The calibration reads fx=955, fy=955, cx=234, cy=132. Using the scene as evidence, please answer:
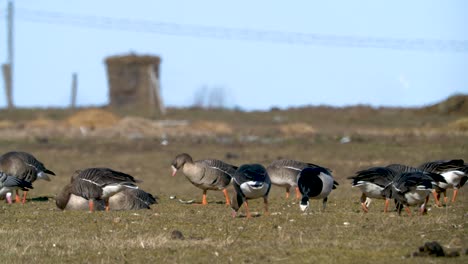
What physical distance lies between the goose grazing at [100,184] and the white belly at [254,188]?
2358 mm

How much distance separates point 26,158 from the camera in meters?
19.3

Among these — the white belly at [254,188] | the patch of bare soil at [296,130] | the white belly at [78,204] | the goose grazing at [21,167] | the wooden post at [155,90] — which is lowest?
the white belly at [78,204]

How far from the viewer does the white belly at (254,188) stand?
557 inches

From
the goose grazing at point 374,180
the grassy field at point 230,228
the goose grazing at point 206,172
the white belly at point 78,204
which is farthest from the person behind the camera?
the goose grazing at point 206,172

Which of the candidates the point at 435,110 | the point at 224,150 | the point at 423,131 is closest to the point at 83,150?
the point at 224,150

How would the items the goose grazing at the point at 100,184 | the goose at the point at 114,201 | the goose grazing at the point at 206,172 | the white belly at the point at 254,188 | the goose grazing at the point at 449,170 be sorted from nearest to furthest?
the white belly at the point at 254,188 → the goose grazing at the point at 100,184 → the goose grazing at the point at 449,170 → the goose at the point at 114,201 → the goose grazing at the point at 206,172

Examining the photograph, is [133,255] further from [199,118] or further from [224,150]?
[199,118]

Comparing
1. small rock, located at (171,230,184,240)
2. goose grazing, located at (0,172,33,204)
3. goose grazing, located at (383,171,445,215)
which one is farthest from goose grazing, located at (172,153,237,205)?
small rock, located at (171,230,184,240)

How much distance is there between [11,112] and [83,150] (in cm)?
1797

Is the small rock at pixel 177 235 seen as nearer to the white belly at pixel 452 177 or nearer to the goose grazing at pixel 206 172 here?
the goose grazing at pixel 206 172

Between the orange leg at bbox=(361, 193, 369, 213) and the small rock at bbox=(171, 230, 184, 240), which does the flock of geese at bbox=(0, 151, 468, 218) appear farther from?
the small rock at bbox=(171, 230, 184, 240)

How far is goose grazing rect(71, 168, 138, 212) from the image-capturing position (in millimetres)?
15922

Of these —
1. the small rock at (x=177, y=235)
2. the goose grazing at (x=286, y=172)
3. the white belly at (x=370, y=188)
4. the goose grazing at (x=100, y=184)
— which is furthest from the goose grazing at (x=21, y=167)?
the white belly at (x=370, y=188)

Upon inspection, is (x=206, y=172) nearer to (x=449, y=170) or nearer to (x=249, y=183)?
(x=249, y=183)
